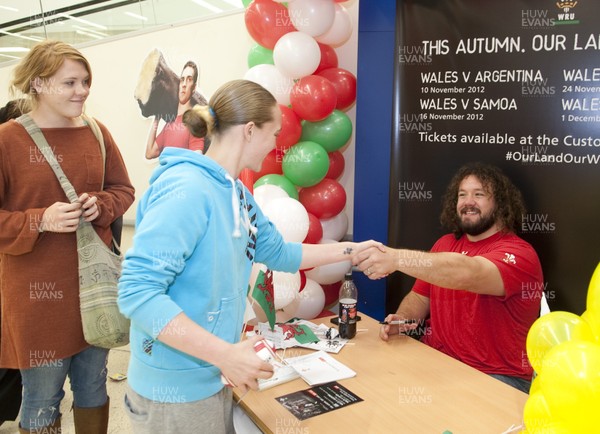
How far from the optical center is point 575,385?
2.96 ft

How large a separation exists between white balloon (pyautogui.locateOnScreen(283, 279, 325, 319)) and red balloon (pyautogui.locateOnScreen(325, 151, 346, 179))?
2.37 ft

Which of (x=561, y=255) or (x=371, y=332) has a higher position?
(x=561, y=255)

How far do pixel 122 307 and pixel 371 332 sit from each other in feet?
4.07

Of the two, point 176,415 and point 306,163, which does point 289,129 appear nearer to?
point 306,163

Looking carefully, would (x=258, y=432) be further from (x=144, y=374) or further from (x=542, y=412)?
(x=542, y=412)

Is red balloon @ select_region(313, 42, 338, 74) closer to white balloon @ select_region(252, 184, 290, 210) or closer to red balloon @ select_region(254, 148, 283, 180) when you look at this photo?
red balloon @ select_region(254, 148, 283, 180)

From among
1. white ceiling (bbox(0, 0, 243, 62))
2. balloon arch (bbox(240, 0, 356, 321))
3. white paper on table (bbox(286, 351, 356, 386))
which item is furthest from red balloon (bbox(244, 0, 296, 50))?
white paper on table (bbox(286, 351, 356, 386))

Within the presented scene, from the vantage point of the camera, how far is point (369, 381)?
1.56 meters

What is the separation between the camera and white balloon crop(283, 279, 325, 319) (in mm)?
2789

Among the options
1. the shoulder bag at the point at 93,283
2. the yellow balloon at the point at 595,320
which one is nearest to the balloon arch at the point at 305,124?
the shoulder bag at the point at 93,283

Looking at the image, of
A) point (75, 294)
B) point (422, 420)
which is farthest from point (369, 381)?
point (75, 294)

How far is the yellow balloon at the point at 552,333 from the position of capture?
1123mm

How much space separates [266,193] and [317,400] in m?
1.40

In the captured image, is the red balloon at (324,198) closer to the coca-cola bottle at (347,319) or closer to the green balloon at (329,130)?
the green balloon at (329,130)
